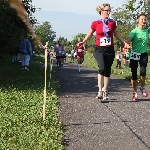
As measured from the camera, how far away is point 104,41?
834 centimetres

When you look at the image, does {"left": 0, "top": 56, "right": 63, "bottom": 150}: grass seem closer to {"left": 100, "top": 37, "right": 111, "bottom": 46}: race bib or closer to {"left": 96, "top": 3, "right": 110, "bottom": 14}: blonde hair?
{"left": 100, "top": 37, "right": 111, "bottom": 46}: race bib

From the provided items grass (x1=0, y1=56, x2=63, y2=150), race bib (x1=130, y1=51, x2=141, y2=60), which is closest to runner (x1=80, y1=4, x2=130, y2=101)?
race bib (x1=130, y1=51, x2=141, y2=60)

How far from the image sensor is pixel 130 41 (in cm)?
891

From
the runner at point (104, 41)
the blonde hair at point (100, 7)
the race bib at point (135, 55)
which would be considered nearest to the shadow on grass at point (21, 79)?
the runner at point (104, 41)

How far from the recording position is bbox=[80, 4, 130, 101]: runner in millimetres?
8273

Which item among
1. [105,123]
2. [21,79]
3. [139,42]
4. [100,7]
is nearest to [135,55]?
[139,42]

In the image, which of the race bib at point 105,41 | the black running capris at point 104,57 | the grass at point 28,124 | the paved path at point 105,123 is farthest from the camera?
the black running capris at point 104,57

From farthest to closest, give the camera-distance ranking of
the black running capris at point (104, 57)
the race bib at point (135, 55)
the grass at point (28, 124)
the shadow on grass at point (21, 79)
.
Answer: the shadow on grass at point (21, 79) → the race bib at point (135, 55) → the black running capris at point (104, 57) → the grass at point (28, 124)

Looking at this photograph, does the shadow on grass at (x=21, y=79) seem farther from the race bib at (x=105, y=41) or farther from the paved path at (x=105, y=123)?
the race bib at (x=105, y=41)

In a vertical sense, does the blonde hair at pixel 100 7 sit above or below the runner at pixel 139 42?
above

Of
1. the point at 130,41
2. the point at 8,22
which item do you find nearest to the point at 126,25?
the point at 8,22

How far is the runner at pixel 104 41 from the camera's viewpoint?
8.27 metres

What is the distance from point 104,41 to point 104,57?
1.26 feet

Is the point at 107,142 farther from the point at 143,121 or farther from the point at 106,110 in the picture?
the point at 106,110
